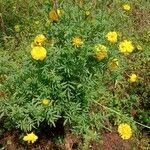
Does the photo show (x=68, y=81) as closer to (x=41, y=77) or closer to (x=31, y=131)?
(x=41, y=77)

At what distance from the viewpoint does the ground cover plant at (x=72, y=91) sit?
3.35 m

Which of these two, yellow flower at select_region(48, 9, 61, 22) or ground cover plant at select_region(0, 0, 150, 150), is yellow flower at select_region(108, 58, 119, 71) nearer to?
ground cover plant at select_region(0, 0, 150, 150)

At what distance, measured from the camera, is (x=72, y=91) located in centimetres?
354

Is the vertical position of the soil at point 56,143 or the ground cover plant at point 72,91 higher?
the ground cover plant at point 72,91

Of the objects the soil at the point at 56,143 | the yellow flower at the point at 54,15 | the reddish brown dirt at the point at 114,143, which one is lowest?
the reddish brown dirt at the point at 114,143

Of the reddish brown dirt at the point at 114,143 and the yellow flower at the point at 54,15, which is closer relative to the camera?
the yellow flower at the point at 54,15

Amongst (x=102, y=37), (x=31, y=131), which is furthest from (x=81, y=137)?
(x=102, y=37)

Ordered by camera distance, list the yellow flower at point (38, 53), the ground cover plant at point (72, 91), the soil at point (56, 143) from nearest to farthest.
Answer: the yellow flower at point (38, 53) < the ground cover plant at point (72, 91) < the soil at point (56, 143)

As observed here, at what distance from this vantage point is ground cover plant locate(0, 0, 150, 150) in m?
3.35

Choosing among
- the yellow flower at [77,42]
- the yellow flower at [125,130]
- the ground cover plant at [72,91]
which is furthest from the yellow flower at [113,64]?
the yellow flower at [125,130]

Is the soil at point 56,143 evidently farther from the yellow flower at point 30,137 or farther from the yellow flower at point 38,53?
the yellow flower at point 38,53

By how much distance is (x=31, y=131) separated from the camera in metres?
3.77

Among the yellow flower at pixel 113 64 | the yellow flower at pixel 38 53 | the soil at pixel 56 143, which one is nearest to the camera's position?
the yellow flower at pixel 38 53

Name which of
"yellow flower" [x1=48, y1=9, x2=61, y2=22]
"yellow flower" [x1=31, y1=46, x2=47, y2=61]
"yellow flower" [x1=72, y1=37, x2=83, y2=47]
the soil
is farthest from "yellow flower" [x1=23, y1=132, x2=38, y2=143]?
"yellow flower" [x1=48, y1=9, x2=61, y2=22]
